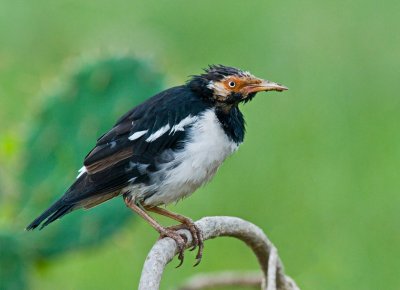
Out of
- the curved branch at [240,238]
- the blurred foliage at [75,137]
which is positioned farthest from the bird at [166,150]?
the blurred foliage at [75,137]

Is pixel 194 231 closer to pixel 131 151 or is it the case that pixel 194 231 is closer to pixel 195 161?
pixel 195 161

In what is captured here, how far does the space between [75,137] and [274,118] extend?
11.2 feet

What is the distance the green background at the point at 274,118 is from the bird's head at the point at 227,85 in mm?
1355

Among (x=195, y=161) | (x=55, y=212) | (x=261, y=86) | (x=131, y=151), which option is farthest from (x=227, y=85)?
(x=55, y=212)

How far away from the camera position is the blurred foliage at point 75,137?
5.93 meters

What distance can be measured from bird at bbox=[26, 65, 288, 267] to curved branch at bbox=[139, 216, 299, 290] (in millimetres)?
201

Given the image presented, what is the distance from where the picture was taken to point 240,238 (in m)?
4.54

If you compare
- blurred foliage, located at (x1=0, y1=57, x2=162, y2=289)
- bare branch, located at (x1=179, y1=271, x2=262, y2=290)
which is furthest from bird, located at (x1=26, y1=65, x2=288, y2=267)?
blurred foliage, located at (x1=0, y1=57, x2=162, y2=289)

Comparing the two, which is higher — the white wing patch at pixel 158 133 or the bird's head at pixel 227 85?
the bird's head at pixel 227 85

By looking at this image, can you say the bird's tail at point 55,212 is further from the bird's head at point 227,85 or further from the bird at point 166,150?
the bird's head at point 227,85

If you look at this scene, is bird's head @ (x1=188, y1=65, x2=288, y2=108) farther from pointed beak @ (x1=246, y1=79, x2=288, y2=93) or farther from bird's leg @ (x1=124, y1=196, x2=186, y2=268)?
bird's leg @ (x1=124, y1=196, x2=186, y2=268)

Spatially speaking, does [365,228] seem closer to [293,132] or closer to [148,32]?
[293,132]

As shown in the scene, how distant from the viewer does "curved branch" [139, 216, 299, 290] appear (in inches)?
161

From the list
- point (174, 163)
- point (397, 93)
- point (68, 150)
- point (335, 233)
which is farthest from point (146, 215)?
point (397, 93)
